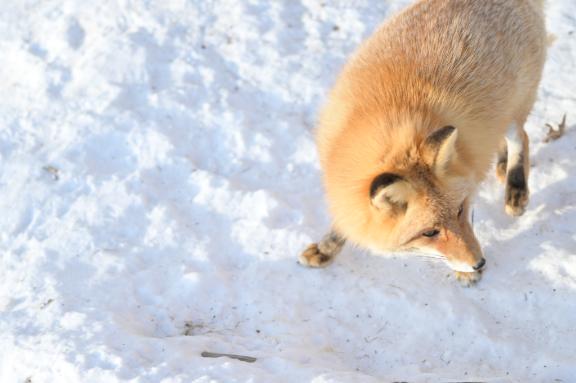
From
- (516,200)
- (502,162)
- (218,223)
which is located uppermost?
(502,162)

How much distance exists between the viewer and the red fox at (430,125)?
2.76 meters

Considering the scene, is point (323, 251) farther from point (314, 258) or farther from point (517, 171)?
point (517, 171)

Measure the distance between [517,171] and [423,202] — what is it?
1548mm

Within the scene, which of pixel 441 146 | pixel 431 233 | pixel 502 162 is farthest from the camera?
pixel 502 162

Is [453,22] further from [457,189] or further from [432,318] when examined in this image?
[432,318]

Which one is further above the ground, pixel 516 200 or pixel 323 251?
pixel 516 200

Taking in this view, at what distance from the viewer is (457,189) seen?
2.81 m

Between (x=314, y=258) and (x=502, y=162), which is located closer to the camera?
(x=314, y=258)

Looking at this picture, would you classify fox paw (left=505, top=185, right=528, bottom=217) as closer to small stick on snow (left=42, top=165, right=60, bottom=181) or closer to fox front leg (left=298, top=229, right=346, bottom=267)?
fox front leg (left=298, top=229, right=346, bottom=267)

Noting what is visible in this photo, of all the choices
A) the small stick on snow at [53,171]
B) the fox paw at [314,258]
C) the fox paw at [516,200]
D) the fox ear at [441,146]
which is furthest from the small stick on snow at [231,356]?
the fox paw at [516,200]

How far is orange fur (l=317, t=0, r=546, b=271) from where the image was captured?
279 cm

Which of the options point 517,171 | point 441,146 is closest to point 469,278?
point 517,171

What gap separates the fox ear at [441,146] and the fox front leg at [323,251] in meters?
1.17

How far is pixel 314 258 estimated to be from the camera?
3.74m
